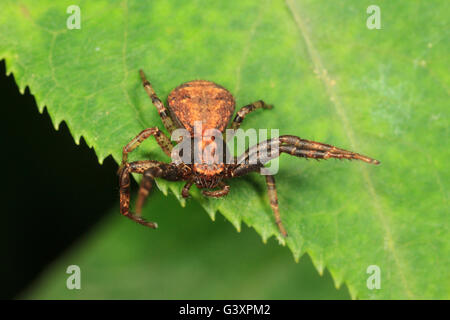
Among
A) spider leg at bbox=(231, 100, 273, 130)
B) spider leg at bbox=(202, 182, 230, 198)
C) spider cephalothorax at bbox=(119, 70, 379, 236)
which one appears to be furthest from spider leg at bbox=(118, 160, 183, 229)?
spider leg at bbox=(231, 100, 273, 130)

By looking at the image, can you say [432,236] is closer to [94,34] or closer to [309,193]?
[309,193]

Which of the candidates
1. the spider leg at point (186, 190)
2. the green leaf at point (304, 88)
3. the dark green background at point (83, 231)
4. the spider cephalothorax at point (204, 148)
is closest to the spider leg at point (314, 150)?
the spider cephalothorax at point (204, 148)

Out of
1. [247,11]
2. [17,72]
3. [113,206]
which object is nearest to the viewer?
[17,72]

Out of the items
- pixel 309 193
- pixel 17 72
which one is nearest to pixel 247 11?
pixel 309 193

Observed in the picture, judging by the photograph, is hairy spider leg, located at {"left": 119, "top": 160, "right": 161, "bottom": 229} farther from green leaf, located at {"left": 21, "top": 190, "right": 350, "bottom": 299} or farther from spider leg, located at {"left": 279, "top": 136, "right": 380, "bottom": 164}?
spider leg, located at {"left": 279, "top": 136, "right": 380, "bottom": 164}

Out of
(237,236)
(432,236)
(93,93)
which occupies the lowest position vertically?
(432,236)

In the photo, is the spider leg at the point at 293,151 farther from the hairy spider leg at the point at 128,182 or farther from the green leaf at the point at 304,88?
the hairy spider leg at the point at 128,182
